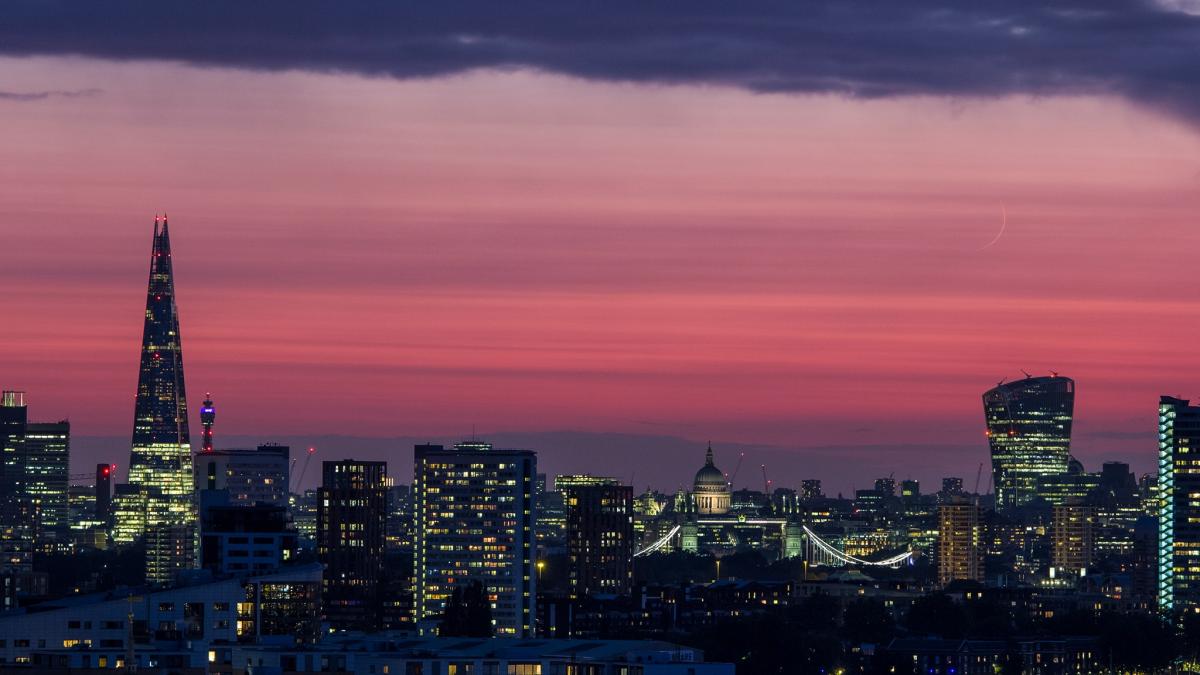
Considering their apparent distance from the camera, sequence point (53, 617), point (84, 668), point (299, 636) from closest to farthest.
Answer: point (84, 668) < point (53, 617) < point (299, 636)

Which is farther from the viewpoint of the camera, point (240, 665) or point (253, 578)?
point (253, 578)

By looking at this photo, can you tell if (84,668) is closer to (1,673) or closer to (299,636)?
(1,673)

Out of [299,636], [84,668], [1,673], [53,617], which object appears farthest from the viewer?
[299,636]

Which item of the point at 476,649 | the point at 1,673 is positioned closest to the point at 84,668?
the point at 1,673

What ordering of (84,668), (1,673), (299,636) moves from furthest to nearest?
1. (299,636)
2. (84,668)
3. (1,673)

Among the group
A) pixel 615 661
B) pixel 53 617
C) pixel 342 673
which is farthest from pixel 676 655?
pixel 53 617

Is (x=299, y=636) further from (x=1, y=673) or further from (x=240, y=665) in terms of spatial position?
(x=1, y=673)

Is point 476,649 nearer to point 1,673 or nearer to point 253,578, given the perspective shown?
point 253,578

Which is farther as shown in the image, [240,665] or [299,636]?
[299,636]

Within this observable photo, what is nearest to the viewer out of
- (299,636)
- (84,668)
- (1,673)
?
(1,673)
